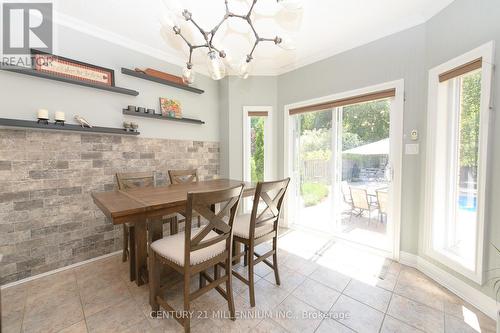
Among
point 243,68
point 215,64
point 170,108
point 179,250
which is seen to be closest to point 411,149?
point 243,68

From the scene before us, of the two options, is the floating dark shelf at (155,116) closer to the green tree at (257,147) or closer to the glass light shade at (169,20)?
the green tree at (257,147)

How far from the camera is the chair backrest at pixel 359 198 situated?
280 centimetres

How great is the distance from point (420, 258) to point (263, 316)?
5.86 feet

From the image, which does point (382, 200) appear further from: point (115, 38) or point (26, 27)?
point (26, 27)

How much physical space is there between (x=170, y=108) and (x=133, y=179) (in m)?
1.10

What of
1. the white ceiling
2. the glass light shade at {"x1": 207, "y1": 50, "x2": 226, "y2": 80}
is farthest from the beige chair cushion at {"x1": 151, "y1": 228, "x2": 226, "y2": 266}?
the white ceiling

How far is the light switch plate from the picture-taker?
228 centimetres

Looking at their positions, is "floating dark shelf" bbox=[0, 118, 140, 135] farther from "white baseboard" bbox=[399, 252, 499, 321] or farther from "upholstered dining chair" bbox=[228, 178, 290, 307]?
"white baseboard" bbox=[399, 252, 499, 321]

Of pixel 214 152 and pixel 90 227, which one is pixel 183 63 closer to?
pixel 214 152

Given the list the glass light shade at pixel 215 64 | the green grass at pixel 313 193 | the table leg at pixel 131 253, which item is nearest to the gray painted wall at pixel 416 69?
the green grass at pixel 313 193

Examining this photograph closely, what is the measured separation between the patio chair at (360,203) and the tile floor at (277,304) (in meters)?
0.69

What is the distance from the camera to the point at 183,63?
317 cm

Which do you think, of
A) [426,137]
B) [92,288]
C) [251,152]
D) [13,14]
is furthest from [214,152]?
[426,137]

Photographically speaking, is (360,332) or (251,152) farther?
(251,152)
